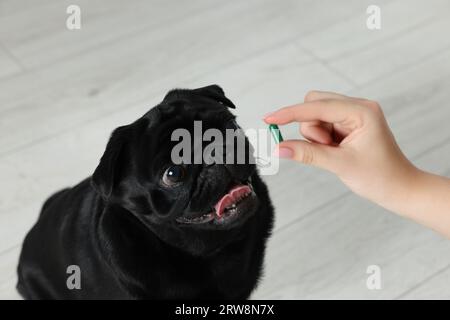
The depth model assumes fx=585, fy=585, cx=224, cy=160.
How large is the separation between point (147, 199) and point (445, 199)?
19.3 inches

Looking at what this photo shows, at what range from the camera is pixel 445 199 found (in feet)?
3.14

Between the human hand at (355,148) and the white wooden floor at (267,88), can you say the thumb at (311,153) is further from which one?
the white wooden floor at (267,88)

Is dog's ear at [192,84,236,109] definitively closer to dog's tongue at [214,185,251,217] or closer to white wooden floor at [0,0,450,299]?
dog's tongue at [214,185,251,217]

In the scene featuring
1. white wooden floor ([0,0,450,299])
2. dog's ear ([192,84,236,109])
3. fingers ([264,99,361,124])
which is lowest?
white wooden floor ([0,0,450,299])

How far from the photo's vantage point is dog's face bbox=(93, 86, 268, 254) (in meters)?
0.96

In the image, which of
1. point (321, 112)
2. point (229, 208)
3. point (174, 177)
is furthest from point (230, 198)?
point (321, 112)

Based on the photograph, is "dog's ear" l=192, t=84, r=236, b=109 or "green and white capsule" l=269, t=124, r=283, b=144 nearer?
"green and white capsule" l=269, t=124, r=283, b=144

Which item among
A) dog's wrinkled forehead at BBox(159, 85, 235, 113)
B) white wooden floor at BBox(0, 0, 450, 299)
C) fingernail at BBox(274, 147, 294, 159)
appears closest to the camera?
fingernail at BBox(274, 147, 294, 159)

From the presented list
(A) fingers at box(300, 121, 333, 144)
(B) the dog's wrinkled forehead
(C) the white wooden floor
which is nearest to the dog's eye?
(B) the dog's wrinkled forehead

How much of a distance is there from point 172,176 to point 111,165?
0.33ft

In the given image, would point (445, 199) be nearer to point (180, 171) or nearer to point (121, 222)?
point (180, 171)

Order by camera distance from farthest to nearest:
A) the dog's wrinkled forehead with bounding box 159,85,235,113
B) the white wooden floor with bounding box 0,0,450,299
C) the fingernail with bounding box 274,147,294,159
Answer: the white wooden floor with bounding box 0,0,450,299, the dog's wrinkled forehead with bounding box 159,85,235,113, the fingernail with bounding box 274,147,294,159

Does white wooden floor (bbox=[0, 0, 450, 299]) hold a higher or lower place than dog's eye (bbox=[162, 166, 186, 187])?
lower

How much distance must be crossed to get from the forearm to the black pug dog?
26cm
